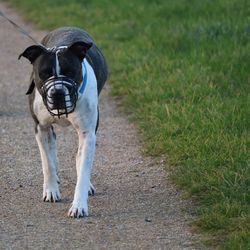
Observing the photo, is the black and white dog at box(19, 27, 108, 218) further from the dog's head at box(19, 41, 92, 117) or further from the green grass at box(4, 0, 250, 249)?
the green grass at box(4, 0, 250, 249)

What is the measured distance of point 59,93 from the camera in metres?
5.52

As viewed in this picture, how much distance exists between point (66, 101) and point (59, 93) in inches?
3.0

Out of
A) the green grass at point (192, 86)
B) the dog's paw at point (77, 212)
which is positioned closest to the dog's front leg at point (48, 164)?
the dog's paw at point (77, 212)

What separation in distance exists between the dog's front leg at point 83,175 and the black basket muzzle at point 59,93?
400mm

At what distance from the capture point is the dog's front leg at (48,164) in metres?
6.12

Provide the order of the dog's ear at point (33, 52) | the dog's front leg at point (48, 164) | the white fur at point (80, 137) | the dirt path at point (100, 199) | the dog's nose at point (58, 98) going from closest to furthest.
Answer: the dirt path at point (100, 199) < the dog's nose at point (58, 98) < the dog's ear at point (33, 52) < the white fur at point (80, 137) < the dog's front leg at point (48, 164)

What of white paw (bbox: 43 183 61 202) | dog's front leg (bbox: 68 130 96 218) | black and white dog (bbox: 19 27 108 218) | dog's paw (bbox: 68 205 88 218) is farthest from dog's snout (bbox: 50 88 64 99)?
white paw (bbox: 43 183 61 202)

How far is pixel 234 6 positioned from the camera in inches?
498

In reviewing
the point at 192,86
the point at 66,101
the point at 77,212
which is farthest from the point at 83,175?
the point at 192,86

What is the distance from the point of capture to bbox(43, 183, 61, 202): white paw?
612cm

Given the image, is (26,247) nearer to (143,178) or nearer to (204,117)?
(143,178)

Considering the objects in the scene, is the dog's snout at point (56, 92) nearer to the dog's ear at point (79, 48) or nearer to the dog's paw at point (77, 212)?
the dog's ear at point (79, 48)

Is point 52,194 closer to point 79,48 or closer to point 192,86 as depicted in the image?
point 79,48

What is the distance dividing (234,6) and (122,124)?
196 inches
